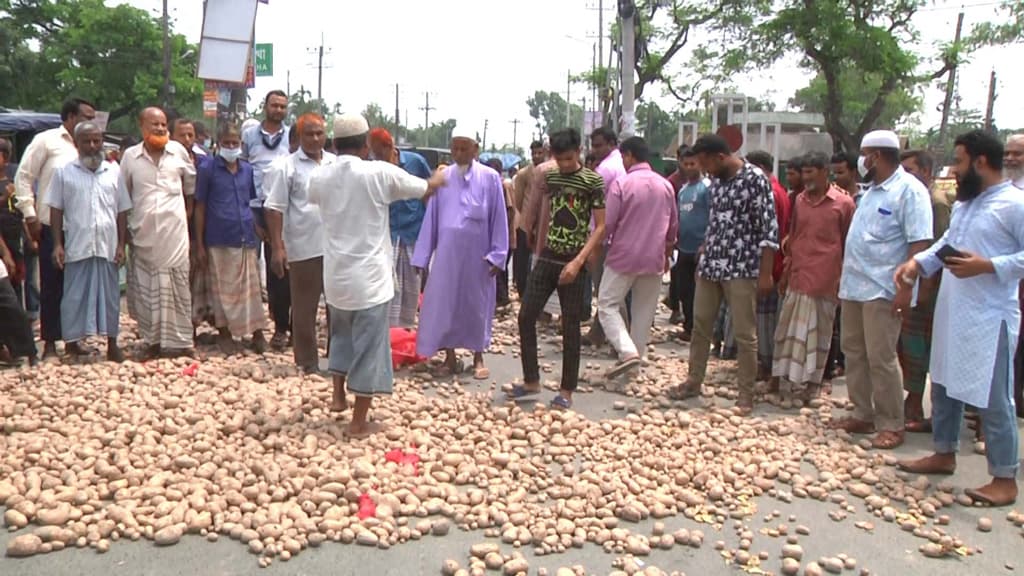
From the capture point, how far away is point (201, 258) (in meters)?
6.22

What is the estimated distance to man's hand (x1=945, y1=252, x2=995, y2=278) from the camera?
148 inches

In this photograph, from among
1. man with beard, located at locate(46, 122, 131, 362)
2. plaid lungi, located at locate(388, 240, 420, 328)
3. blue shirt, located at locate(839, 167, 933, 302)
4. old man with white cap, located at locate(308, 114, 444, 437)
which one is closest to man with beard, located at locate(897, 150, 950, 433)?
blue shirt, located at locate(839, 167, 933, 302)

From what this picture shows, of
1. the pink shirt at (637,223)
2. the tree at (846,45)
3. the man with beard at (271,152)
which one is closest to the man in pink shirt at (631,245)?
the pink shirt at (637,223)

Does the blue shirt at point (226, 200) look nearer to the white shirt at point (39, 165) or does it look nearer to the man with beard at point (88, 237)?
the man with beard at point (88, 237)

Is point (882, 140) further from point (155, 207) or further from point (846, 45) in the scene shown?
point (846, 45)

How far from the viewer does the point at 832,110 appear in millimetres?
19750

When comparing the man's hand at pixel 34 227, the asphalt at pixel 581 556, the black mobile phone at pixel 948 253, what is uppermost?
the black mobile phone at pixel 948 253

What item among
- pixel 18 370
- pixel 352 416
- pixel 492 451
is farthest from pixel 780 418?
pixel 18 370

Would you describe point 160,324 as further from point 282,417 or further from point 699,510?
point 699,510

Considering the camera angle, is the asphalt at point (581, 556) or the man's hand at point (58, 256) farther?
the man's hand at point (58, 256)

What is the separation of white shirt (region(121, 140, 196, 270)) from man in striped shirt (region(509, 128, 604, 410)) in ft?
8.54

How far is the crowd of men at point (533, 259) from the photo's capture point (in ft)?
14.1

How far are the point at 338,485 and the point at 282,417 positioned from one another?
3.33 ft

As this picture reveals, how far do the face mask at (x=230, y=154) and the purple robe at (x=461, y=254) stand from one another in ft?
4.82
